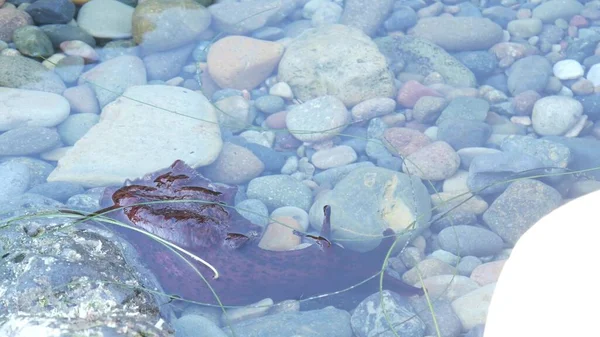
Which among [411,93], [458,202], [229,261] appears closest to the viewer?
[229,261]

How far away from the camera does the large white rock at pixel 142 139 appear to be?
13.3 ft

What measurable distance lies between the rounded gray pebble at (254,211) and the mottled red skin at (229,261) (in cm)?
27

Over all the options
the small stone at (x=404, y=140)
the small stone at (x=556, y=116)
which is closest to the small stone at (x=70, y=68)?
the small stone at (x=404, y=140)

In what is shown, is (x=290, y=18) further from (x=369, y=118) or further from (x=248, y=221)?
(x=248, y=221)

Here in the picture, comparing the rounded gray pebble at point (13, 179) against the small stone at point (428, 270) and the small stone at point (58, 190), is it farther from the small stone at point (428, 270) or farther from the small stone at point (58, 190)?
the small stone at point (428, 270)

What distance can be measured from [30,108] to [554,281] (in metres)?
3.81

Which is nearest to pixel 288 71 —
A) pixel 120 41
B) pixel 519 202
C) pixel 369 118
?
pixel 369 118

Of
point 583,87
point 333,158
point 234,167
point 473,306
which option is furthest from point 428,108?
point 473,306

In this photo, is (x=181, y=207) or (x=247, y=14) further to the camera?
(x=247, y=14)

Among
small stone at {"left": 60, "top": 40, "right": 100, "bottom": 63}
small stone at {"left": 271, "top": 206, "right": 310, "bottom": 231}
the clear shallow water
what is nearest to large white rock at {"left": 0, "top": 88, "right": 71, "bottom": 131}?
the clear shallow water

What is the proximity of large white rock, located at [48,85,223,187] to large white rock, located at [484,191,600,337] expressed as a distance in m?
2.42

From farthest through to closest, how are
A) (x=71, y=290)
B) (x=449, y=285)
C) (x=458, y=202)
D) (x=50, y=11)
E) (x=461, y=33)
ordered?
(x=461, y=33) < (x=50, y=11) < (x=458, y=202) < (x=449, y=285) < (x=71, y=290)

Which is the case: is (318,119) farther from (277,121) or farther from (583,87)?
(583,87)

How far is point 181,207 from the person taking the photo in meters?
3.49
